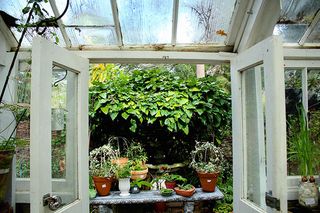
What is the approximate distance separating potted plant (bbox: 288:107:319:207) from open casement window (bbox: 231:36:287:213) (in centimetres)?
56

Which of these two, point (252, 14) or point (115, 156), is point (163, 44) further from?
point (115, 156)

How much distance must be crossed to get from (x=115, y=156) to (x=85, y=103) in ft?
4.20

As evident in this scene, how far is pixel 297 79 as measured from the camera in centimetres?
238

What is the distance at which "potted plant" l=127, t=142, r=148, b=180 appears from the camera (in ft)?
9.93

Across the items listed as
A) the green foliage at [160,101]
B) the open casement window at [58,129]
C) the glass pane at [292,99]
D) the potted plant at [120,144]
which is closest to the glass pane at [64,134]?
the open casement window at [58,129]

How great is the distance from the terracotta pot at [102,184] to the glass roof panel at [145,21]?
1460mm

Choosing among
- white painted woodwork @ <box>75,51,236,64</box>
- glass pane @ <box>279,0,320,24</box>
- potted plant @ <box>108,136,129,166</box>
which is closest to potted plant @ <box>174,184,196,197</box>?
potted plant @ <box>108,136,129,166</box>

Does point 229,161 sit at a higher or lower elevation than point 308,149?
lower

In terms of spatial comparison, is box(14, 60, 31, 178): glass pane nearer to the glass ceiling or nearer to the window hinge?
the glass ceiling

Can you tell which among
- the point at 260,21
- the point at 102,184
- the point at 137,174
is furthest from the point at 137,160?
the point at 260,21

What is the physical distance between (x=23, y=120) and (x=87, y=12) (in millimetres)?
1043

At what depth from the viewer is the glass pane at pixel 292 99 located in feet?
7.57

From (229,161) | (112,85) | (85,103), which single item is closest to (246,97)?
(85,103)

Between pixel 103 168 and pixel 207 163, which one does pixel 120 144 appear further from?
pixel 207 163
